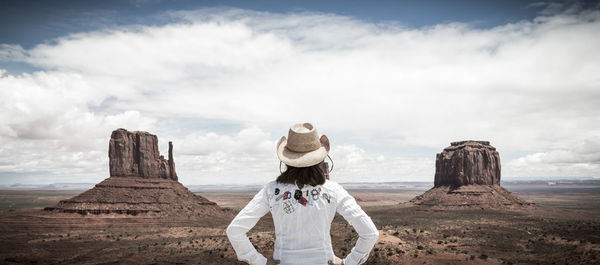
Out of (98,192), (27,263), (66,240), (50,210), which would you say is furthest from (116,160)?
(27,263)

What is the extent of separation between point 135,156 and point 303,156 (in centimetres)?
6780

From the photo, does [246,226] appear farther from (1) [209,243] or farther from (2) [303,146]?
(1) [209,243]

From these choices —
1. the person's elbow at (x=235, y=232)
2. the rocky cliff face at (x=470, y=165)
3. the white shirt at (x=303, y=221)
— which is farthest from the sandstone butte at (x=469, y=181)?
the person's elbow at (x=235, y=232)

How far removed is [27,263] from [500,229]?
155 ft

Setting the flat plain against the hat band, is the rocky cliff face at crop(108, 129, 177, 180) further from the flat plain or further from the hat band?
the hat band

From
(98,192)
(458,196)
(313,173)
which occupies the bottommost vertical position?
(458,196)

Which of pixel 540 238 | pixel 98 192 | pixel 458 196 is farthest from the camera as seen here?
pixel 458 196

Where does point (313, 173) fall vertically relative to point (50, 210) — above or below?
above

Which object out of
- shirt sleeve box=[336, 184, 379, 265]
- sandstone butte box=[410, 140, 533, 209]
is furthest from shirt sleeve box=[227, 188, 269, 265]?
sandstone butte box=[410, 140, 533, 209]

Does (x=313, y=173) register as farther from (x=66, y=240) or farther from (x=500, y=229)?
(x=500, y=229)

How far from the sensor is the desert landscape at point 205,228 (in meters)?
27.2

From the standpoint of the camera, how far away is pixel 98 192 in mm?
55562

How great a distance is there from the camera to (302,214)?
10.7ft

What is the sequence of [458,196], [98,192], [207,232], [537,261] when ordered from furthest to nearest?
[458,196] → [98,192] → [207,232] → [537,261]
